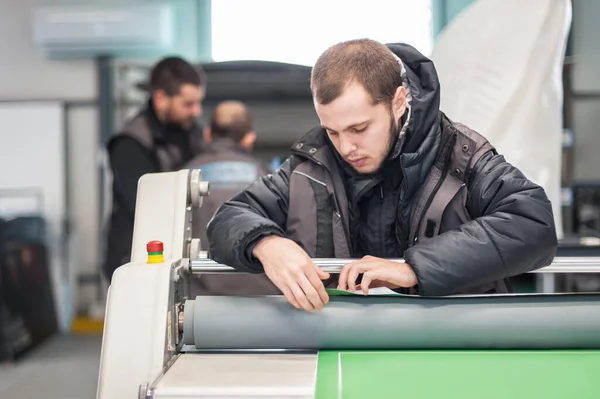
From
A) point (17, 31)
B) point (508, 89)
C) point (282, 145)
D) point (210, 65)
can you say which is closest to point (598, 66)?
point (282, 145)

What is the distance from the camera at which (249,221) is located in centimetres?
128

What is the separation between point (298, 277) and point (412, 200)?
0.36 meters

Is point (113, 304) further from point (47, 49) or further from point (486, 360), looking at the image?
point (47, 49)

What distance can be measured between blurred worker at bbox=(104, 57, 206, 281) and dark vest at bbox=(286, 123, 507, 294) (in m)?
1.09

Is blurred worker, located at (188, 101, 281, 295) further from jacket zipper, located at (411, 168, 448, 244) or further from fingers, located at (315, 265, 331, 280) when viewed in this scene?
fingers, located at (315, 265, 331, 280)

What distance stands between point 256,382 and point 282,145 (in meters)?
4.07

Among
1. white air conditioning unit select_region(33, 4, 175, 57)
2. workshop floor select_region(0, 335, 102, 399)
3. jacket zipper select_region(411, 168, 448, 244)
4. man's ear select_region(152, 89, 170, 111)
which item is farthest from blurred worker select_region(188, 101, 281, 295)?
white air conditioning unit select_region(33, 4, 175, 57)

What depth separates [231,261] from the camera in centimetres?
126

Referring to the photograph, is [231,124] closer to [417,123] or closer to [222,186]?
[222,186]

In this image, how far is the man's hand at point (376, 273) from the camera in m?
1.12

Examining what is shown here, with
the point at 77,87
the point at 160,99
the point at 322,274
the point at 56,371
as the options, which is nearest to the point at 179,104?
the point at 160,99

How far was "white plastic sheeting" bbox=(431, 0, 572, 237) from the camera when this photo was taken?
2.25 metres

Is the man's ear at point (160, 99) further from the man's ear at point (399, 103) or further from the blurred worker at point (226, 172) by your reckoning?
the man's ear at point (399, 103)

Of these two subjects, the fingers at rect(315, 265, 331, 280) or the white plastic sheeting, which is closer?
the fingers at rect(315, 265, 331, 280)
